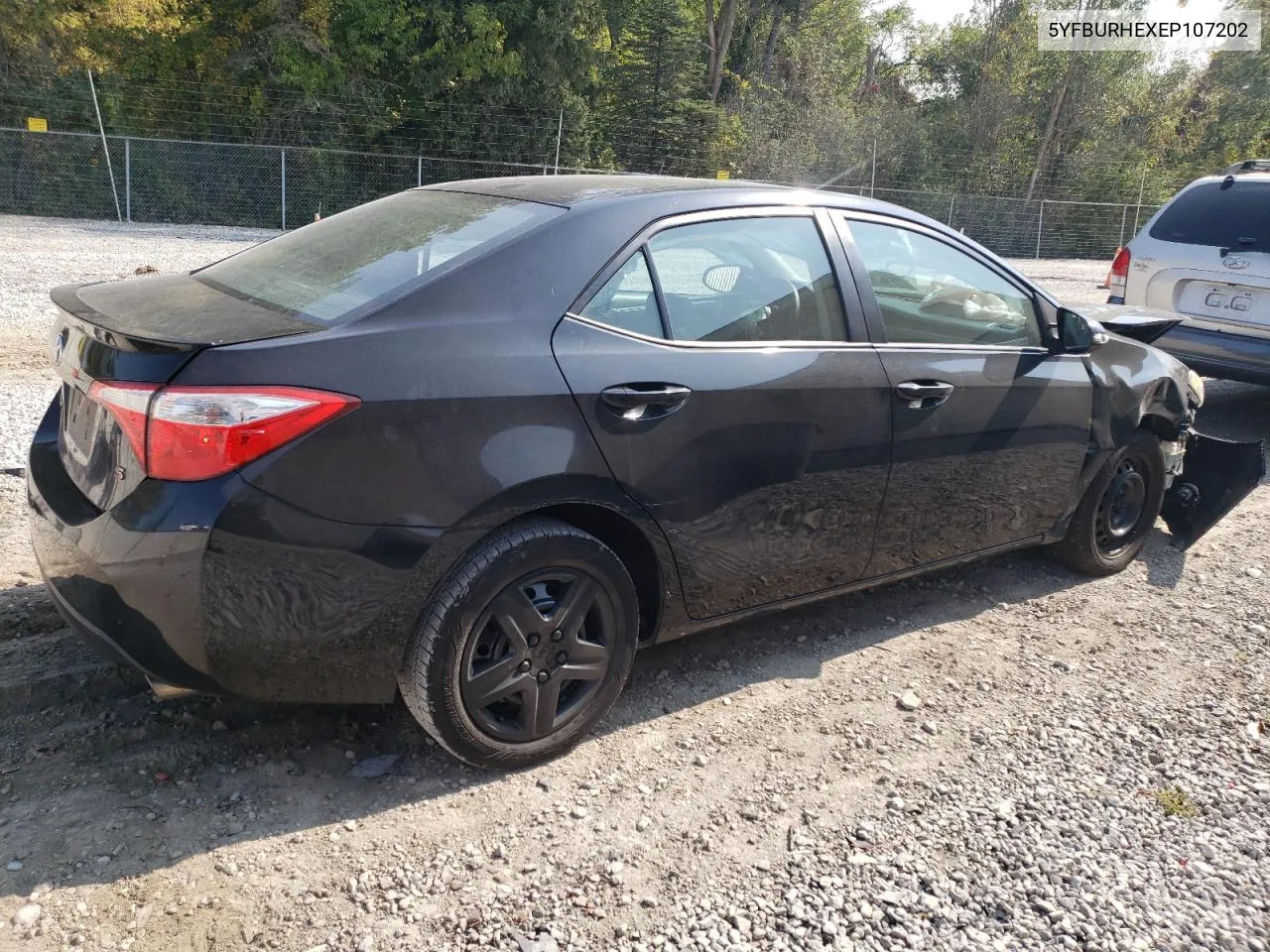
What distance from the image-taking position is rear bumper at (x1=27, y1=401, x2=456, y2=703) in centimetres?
233

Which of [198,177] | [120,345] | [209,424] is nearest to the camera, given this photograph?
[209,424]

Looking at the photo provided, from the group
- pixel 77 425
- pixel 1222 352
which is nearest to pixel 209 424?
pixel 77 425

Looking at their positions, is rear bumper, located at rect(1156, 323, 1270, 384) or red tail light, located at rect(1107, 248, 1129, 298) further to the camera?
red tail light, located at rect(1107, 248, 1129, 298)

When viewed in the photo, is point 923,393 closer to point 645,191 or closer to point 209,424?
point 645,191

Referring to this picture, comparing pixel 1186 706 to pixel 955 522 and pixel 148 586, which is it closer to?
pixel 955 522

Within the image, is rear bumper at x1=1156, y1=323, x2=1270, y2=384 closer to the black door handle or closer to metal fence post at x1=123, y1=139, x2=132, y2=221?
the black door handle

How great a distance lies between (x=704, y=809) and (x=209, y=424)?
1703 mm

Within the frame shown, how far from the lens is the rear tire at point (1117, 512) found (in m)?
4.51

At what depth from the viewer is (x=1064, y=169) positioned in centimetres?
3247

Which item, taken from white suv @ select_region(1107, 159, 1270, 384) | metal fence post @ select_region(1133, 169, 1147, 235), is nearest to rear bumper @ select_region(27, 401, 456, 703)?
white suv @ select_region(1107, 159, 1270, 384)

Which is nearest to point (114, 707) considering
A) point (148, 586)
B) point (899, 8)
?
point (148, 586)

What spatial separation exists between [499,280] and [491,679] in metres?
1.12

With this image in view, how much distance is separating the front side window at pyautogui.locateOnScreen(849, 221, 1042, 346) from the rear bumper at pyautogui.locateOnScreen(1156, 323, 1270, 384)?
12.8 feet

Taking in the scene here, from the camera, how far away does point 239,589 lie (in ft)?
7.81
